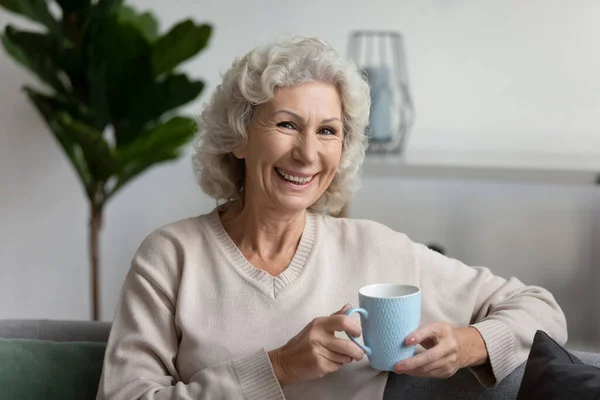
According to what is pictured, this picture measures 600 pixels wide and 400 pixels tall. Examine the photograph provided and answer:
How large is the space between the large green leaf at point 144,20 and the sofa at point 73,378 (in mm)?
1616

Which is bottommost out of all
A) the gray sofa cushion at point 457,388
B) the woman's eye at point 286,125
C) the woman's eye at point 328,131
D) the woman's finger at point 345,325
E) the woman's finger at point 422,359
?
the gray sofa cushion at point 457,388

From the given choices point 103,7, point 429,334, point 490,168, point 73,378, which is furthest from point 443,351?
point 103,7

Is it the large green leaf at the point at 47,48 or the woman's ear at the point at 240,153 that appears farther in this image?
the large green leaf at the point at 47,48

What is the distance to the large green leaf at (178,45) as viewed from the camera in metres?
2.87

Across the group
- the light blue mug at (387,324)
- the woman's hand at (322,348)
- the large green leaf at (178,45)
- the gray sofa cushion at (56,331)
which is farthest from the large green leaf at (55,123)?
the light blue mug at (387,324)

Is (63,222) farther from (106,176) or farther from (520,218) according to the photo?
(520,218)

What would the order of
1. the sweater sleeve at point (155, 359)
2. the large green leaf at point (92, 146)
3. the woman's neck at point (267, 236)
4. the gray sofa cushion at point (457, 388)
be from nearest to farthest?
the sweater sleeve at point (155, 359) < the gray sofa cushion at point (457, 388) < the woman's neck at point (267, 236) < the large green leaf at point (92, 146)

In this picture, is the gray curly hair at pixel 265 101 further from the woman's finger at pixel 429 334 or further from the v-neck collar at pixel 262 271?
the woman's finger at pixel 429 334

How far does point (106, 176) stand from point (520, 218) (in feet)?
4.80

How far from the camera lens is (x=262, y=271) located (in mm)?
1682

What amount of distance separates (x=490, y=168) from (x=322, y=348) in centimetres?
142

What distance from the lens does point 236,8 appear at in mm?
3270

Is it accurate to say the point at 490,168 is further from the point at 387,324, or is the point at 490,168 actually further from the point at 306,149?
the point at 387,324

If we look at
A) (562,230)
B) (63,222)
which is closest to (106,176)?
(63,222)
